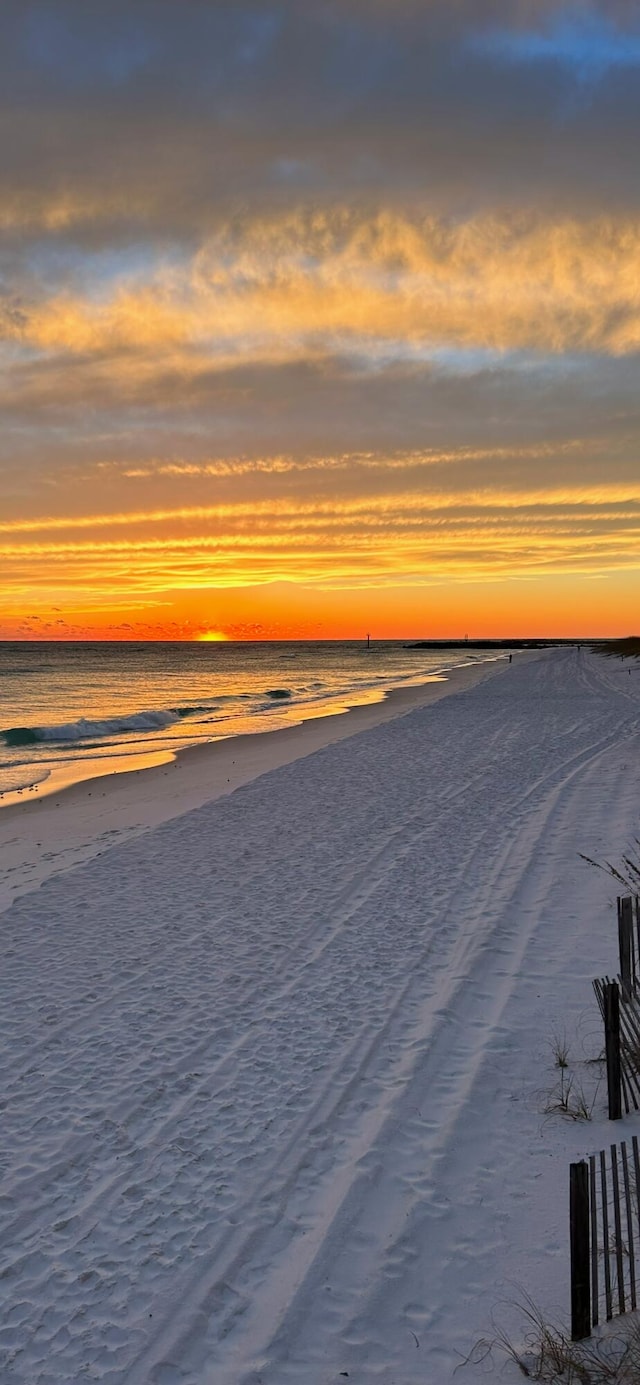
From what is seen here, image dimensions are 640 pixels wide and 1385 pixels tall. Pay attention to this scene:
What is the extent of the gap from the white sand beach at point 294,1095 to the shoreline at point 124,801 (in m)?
0.27

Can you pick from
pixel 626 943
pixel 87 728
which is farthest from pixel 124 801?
pixel 87 728

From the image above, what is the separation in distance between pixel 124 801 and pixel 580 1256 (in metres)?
15.8

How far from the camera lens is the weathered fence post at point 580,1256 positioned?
3.54 metres

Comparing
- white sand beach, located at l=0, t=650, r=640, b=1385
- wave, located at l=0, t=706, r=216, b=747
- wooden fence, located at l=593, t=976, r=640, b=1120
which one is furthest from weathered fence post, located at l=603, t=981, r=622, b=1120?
wave, located at l=0, t=706, r=216, b=747

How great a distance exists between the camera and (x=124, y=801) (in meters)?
18.4

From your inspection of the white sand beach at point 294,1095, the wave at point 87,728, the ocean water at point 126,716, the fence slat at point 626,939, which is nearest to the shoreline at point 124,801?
the white sand beach at point 294,1095

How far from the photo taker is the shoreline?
13.8 meters

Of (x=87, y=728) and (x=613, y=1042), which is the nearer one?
(x=613, y=1042)

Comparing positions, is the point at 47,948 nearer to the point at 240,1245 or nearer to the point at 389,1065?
the point at 389,1065

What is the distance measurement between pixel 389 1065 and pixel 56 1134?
8.35ft

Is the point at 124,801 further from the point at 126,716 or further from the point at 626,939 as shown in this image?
the point at 126,716

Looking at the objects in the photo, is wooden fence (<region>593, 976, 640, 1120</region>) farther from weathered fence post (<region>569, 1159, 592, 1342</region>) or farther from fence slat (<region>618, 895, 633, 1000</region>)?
weathered fence post (<region>569, 1159, 592, 1342</region>)

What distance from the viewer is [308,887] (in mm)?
11258

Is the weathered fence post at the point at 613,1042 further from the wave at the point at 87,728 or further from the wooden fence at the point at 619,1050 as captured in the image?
the wave at the point at 87,728
